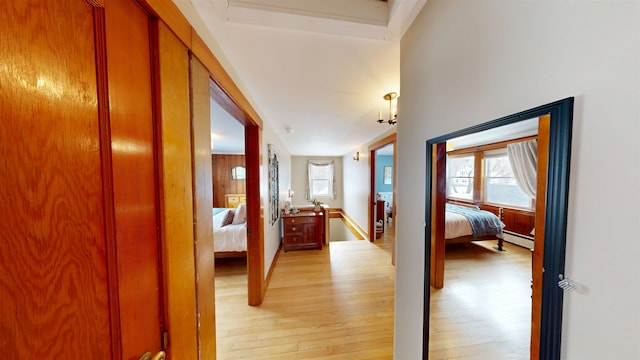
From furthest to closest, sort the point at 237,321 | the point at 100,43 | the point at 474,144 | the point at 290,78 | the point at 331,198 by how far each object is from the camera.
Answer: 1. the point at 331,198
2. the point at 237,321
3. the point at 290,78
4. the point at 474,144
5. the point at 100,43

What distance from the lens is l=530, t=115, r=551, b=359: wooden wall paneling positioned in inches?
20.6

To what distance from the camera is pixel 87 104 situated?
468mm

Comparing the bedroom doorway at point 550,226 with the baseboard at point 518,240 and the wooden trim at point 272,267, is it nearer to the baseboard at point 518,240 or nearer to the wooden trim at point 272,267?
the baseboard at point 518,240

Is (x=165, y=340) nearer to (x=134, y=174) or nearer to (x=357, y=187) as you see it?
(x=134, y=174)

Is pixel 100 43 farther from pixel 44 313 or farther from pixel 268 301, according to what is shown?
pixel 268 301

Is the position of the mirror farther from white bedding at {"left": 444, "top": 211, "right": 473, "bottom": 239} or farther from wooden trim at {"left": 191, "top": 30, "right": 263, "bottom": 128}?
white bedding at {"left": 444, "top": 211, "right": 473, "bottom": 239}

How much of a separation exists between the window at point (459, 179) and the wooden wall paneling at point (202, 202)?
1.18 meters

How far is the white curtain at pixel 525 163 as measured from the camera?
578 mm

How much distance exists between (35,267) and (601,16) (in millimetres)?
1265

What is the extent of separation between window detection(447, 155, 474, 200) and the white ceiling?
1.51ft

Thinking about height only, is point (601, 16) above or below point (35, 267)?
above

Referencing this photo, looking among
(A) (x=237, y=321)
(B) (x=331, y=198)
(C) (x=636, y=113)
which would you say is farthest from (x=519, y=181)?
(B) (x=331, y=198)

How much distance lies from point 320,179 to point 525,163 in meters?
5.63

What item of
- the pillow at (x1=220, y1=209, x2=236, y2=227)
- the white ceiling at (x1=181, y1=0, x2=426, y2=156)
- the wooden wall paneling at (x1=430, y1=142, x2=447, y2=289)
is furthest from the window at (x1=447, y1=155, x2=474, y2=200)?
the pillow at (x1=220, y1=209, x2=236, y2=227)
